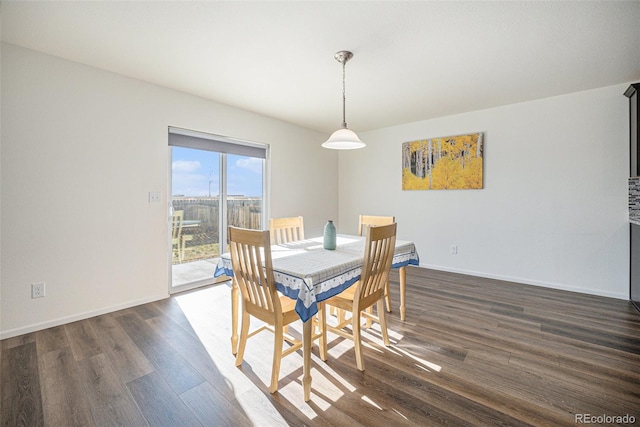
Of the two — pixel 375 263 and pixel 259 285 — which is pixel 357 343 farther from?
pixel 259 285

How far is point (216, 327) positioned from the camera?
2496 mm

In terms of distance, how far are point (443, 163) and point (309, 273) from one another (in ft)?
11.5

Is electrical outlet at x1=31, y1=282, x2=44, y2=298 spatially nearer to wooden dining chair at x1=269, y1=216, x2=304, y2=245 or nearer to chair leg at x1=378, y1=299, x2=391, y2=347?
wooden dining chair at x1=269, y1=216, x2=304, y2=245

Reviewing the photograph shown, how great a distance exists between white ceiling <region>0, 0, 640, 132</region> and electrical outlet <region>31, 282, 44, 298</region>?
202 cm

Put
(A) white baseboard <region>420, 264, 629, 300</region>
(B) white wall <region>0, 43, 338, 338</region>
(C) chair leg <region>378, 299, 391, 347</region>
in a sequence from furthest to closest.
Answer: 1. (A) white baseboard <region>420, 264, 629, 300</region>
2. (B) white wall <region>0, 43, 338, 338</region>
3. (C) chair leg <region>378, 299, 391, 347</region>

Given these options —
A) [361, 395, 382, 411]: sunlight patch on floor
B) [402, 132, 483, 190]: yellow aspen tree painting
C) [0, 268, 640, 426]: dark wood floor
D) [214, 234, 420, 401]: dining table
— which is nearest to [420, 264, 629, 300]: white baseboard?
[0, 268, 640, 426]: dark wood floor

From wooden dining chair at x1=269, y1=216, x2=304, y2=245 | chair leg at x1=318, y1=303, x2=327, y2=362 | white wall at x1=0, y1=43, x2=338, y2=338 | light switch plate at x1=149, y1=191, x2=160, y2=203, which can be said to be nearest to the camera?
chair leg at x1=318, y1=303, x2=327, y2=362

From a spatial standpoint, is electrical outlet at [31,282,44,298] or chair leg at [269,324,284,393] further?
electrical outlet at [31,282,44,298]

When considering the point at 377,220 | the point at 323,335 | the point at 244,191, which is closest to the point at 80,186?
the point at 244,191

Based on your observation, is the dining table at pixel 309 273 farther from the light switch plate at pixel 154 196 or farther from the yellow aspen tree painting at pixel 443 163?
the yellow aspen tree painting at pixel 443 163

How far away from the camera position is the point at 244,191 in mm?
4191

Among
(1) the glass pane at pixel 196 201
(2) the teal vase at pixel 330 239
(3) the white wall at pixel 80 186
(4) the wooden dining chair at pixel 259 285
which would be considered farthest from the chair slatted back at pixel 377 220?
(3) the white wall at pixel 80 186

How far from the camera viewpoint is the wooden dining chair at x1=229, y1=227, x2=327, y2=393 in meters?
1.60

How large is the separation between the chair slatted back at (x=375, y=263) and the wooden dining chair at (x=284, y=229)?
1.10m
